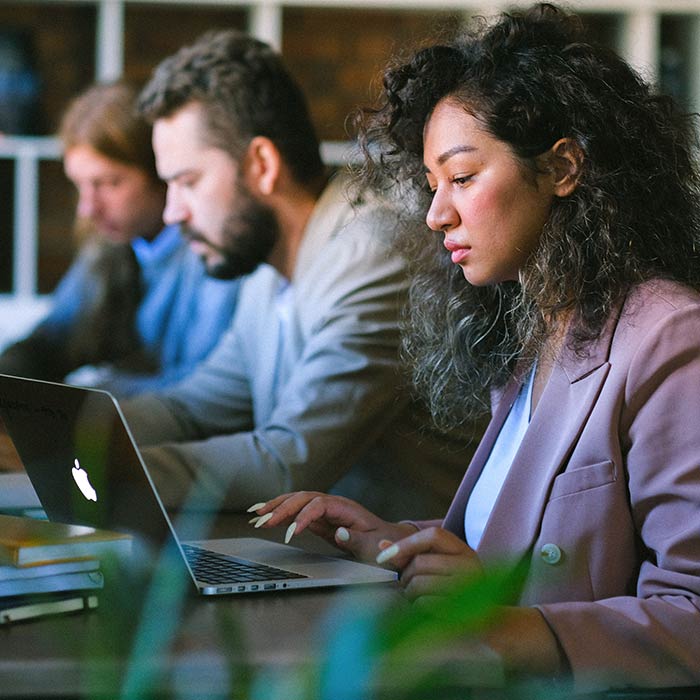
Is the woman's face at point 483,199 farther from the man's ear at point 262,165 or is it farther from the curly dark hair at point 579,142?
the man's ear at point 262,165

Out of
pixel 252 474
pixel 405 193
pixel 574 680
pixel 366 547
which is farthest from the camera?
pixel 252 474

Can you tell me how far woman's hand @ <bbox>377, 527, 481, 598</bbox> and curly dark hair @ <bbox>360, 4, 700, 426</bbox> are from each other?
341mm

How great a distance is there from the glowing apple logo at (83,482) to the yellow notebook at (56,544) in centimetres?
5

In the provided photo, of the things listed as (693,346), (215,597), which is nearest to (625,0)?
(693,346)

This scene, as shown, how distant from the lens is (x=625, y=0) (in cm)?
427

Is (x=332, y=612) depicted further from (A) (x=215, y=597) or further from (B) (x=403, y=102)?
(B) (x=403, y=102)

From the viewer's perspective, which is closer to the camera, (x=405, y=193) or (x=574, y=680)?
(x=574, y=680)

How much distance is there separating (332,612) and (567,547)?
0.97 feet

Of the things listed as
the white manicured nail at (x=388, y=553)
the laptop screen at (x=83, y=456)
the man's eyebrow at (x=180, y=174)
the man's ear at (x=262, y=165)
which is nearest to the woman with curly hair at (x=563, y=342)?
the white manicured nail at (x=388, y=553)

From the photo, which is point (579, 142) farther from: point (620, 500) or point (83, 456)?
point (83, 456)

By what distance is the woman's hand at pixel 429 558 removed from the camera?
1166 millimetres

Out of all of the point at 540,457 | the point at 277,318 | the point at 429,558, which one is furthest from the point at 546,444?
the point at 277,318

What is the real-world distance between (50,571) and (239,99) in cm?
168

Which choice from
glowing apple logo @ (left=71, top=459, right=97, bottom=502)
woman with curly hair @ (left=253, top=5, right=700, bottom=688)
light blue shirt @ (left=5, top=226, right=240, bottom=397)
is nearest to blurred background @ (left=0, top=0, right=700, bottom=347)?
light blue shirt @ (left=5, top=226, right=240, bottom=397)
